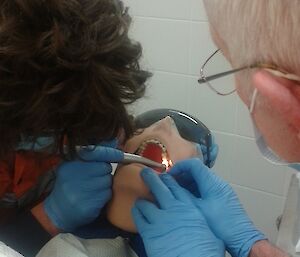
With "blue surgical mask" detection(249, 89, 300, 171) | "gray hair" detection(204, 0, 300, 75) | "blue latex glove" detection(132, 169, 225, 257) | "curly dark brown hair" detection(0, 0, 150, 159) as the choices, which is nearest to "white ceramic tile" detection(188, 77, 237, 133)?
"blue latex glove" detection(132, 169, 225, 257)

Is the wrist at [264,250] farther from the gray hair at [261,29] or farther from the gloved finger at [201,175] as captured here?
the gray hair at [261,29]

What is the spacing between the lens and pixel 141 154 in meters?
1.09

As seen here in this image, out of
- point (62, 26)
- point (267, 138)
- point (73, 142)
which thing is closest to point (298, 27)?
point (267, 138)

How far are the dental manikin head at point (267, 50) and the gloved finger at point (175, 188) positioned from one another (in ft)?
1.34

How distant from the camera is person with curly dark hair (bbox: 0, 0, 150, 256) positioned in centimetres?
77

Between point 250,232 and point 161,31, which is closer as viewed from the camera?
point 250,232

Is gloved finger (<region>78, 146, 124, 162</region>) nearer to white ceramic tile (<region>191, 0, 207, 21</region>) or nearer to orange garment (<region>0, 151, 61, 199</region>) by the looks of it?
orange garment (<region>0, 151, 61, 199</region>)

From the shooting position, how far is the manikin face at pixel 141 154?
40.6 inches

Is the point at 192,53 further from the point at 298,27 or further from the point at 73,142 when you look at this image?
the point at 298,27

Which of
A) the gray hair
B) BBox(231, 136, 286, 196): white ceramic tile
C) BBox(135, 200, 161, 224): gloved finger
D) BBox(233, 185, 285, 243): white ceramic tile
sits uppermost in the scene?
the gray hair

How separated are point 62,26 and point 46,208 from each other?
440 millimetres

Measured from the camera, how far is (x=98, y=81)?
0.83 meters

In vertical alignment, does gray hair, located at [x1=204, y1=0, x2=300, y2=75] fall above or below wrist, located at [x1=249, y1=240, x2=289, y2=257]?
above

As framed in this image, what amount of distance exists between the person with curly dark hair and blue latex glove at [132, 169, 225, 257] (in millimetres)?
93
